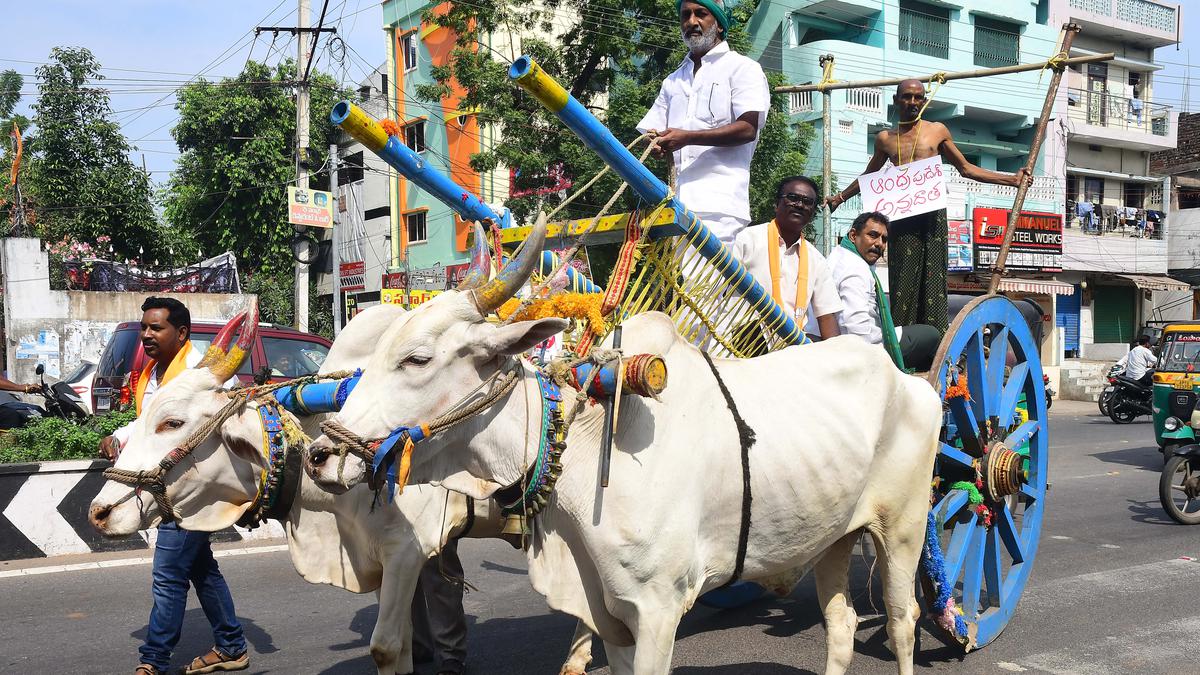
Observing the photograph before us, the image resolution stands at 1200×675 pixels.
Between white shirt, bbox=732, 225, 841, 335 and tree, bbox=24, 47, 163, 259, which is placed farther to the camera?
tree, bbox=24, 47, 163, 259

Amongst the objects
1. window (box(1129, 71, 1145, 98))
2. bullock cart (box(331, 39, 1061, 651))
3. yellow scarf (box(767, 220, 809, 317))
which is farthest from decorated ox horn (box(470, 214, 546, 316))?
window (box(1129, 71, 1145, 98))

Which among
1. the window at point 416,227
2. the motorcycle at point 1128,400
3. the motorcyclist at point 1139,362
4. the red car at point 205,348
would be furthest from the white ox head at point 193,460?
the window at point 416,227

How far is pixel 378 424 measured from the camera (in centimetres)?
266

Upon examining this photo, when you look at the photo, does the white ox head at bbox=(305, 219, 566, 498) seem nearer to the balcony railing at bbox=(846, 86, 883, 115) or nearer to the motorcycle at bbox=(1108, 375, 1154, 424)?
the motorcycle at bbox=(1108, 375, 1154, 424)

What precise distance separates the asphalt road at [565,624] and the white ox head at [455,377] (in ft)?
6.79

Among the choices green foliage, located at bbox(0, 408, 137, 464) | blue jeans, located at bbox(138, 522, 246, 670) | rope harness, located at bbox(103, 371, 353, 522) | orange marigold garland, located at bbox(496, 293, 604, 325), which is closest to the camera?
orange marigold garland, located at bbox(496, 293, 604, 325)

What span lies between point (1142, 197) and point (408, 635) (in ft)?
103

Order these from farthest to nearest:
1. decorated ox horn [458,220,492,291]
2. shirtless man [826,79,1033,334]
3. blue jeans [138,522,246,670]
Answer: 1. shirtless man [826,79,1033,334]
2. blue jeans [138,522,246,670]
3. decorated ox horn [458,220,492,291]

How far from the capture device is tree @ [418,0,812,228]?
1596cm

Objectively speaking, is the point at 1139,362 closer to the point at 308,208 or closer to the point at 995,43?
the point at 995,43

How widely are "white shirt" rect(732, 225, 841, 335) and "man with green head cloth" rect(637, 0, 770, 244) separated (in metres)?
0.10

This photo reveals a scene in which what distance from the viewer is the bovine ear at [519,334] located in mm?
2754

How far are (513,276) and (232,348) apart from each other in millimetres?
1607

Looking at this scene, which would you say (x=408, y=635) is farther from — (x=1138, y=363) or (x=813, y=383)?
(x=1138, y=363)
